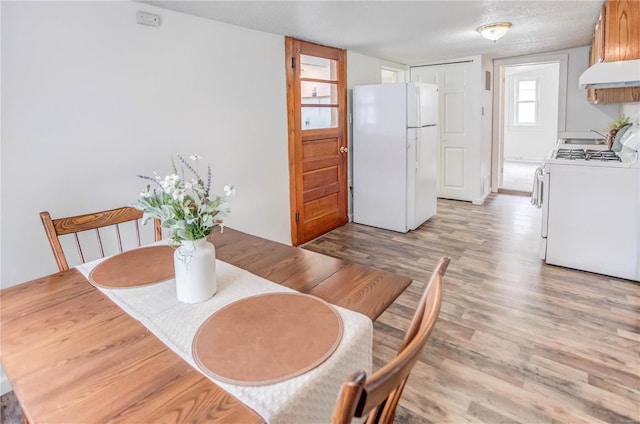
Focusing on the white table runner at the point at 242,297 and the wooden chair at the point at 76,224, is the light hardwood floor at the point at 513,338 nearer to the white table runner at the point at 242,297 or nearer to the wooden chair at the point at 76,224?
the white table runner at the point at 242,297

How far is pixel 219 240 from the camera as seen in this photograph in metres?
1.88

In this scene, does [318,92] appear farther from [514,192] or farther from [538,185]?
[514,192]

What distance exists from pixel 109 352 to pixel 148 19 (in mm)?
2183

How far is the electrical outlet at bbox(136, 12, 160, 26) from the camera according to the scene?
236cm

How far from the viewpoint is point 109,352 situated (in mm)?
995

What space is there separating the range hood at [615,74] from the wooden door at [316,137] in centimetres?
235

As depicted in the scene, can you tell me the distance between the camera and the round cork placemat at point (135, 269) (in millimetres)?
1410

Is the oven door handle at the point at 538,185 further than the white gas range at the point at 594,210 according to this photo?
Yes

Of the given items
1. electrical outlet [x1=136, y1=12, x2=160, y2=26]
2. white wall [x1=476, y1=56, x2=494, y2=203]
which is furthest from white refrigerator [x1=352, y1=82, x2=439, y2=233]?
electrical outlet [x1=136, y1=12, x2=160, y2=26]

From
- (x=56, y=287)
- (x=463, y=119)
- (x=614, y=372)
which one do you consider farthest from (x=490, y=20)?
(x=56, y=287)

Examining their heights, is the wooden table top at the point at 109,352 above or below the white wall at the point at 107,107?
below

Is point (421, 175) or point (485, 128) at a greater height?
point (485, 128)

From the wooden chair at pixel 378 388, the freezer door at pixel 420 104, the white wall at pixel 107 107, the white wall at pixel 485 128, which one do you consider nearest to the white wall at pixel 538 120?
the white wall at pixel 485 128

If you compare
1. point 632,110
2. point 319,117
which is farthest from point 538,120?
point 319,117
